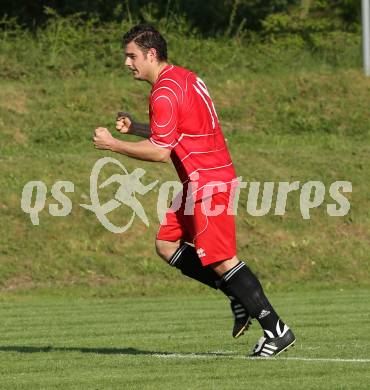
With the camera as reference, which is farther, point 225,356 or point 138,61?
point 225,356

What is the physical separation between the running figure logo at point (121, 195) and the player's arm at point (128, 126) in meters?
10.3

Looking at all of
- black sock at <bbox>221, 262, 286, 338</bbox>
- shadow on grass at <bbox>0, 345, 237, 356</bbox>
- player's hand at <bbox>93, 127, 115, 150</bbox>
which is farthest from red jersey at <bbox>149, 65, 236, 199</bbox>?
shadow on grass at <bbox>0, 345, 237, 356</bbox>

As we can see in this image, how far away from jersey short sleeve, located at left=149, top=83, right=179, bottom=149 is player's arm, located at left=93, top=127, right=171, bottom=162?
0.05 metres

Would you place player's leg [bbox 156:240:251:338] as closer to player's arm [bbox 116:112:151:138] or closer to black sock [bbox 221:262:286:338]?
black sock [bbox 221:262:286:338]

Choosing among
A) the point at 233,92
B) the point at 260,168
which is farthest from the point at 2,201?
the point at 233,92

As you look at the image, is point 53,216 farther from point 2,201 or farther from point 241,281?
point 241,281

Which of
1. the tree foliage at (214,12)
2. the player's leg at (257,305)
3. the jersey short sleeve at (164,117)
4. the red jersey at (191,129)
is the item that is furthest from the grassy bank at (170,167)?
the jersey short sleeve at (164,117)

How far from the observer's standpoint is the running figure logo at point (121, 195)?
1933cm

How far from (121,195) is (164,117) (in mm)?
11404

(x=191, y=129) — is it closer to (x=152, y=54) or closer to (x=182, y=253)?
(x=152, y=54)

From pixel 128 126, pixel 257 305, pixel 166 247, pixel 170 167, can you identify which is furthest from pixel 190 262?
pixel 170 167

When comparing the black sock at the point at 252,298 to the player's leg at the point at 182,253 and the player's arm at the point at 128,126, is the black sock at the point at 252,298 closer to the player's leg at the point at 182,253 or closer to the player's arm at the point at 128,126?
the player's leg at the point at 182,253

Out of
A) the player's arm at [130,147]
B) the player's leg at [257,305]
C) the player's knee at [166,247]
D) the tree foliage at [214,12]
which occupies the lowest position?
the player's leg at [257,305]

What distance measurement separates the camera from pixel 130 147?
26.7 feet
